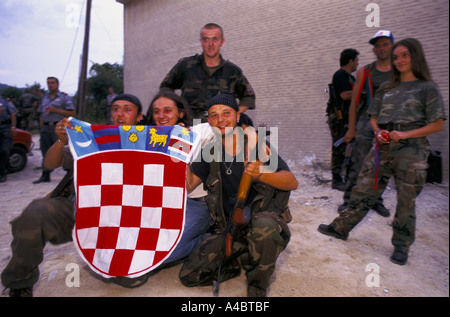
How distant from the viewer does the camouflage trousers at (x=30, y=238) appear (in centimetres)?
156

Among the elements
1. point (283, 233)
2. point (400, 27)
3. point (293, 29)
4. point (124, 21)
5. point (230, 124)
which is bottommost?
point (283, 233)

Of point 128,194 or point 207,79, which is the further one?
point 207,79

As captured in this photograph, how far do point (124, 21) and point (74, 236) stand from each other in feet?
37.8

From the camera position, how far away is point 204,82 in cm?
281

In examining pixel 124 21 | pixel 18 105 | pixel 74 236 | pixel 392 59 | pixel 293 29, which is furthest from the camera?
pixel 124 21

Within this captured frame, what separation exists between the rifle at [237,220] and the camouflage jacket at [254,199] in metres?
0.15

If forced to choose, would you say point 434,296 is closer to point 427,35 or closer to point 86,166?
point 86,166

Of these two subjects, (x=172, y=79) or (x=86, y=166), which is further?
(x=172, y=79)

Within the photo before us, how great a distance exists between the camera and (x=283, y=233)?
1.82 metres

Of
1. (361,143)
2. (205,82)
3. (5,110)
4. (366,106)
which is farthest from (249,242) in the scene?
(5,110)

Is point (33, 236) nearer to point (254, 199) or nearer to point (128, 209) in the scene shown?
point (128, 209)

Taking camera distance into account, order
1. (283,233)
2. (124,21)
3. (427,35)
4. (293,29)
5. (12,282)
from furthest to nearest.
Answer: (124,21) → (293,29) → (427,35) → (283,233) → (12,282)

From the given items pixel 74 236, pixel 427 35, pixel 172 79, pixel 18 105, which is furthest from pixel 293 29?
pixel 18 105

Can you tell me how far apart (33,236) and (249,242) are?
127 centimetres
